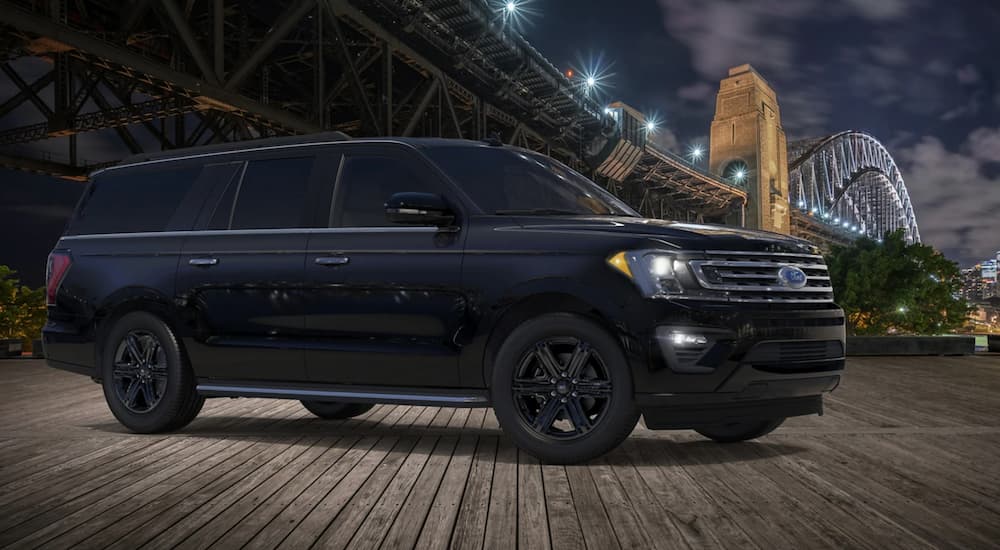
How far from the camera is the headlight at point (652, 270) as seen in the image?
15.6 ft

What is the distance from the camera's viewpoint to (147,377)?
654 cm

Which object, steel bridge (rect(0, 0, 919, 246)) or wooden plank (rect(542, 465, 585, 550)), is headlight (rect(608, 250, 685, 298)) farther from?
steel bridge (rect(0, 0, 919, 246))

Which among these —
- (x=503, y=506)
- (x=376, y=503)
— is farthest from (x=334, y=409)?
(x=503, y=506)

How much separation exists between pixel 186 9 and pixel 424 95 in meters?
8.62

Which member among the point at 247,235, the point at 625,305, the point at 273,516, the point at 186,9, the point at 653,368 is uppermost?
the point at 186,9

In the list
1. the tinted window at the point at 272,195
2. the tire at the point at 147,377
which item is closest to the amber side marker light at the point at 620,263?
the tinted window at the point at 272,195

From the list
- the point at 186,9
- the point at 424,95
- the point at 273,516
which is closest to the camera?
the point at 273,516

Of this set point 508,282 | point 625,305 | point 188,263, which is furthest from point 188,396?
point 625,305

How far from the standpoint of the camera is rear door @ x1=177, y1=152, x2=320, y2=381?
5895 mm

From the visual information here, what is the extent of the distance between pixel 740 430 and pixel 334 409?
3455mm

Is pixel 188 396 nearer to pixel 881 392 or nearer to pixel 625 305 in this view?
pixel 625 305

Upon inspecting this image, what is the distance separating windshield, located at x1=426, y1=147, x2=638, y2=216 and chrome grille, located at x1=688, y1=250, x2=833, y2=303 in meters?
1.08

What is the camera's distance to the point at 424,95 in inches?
1018

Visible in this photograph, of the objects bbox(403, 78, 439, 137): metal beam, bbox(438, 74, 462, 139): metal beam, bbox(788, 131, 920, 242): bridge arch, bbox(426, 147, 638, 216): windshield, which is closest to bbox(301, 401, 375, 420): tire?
bbox(426, 147, 638, 216): windshield
